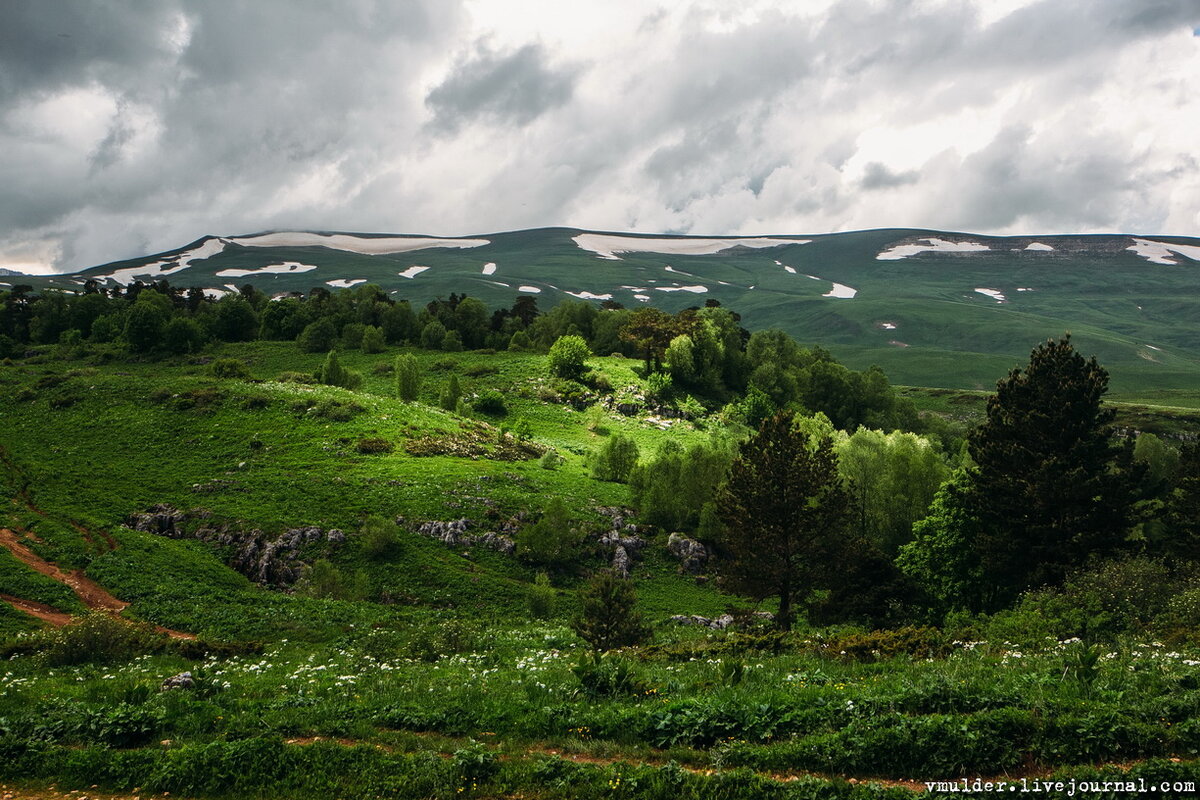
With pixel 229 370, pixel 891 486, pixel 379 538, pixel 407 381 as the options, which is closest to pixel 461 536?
pixel 379 538

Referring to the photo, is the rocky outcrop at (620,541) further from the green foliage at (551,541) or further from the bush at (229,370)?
the bush at (229,370)

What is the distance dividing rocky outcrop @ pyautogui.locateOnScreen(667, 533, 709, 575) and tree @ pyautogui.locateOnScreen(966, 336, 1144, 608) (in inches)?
858

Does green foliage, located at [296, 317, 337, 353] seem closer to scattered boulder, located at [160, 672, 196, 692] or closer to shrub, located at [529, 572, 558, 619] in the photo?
shrub, located at [529, 572, 558, 619]

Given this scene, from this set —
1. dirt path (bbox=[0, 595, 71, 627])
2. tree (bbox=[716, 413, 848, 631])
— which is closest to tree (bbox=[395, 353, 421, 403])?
dirt path (bbox=[0, 595, 71, 627])

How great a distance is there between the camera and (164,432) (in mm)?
65000

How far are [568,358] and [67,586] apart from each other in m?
79.4

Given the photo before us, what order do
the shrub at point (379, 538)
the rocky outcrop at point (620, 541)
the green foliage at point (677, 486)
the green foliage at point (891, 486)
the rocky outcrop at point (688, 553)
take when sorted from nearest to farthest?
1. the shrub at point (379, 538)
2. the green foliage at point (891, 486)
3. the rocky outcrop at point (620, 541)
4. the rocky outcrop at point (688, 553)
5. the green foliage at point (677, 486)

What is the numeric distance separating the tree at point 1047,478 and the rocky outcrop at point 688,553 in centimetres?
2179

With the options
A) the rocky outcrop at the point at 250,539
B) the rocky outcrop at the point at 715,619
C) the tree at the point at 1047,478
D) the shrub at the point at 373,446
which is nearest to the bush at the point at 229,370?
the shrub at the point at 373,446

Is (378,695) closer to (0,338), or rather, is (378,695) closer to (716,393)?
(716,393)

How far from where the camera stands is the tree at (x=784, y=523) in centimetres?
3397

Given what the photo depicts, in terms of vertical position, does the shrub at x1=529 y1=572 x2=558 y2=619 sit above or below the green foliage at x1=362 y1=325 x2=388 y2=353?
below

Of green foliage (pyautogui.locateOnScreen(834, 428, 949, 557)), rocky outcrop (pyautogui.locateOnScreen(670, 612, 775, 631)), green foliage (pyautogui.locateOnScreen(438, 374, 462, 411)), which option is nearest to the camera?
rocky outcrop (pyautogui.locateOnScreen(670, 612, 775, 631))

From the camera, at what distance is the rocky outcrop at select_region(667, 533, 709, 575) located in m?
53.6
